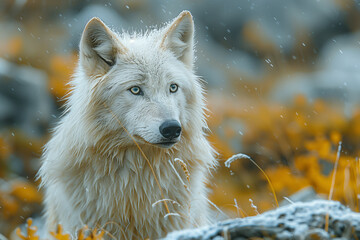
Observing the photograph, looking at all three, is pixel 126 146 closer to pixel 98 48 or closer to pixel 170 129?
pixel 170 129

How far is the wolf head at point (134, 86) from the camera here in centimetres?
300

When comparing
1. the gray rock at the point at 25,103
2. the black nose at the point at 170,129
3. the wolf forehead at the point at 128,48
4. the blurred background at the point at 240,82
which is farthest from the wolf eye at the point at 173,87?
the gray rock at the point at 25,103

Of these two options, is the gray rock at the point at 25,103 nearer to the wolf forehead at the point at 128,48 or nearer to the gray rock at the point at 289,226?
the wolf forehead at the point at 128,48

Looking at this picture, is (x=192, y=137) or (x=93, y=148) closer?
(x=93, y=148)

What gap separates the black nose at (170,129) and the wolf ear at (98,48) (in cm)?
87

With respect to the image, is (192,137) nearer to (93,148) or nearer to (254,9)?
(93,148)

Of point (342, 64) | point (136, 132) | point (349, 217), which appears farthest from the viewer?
point (342, 64)

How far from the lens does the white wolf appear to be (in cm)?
299

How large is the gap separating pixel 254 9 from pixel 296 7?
4.04 ft

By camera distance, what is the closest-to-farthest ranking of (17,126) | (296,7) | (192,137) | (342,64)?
(192,137)
(17,126)
(342,64)
(296,7)

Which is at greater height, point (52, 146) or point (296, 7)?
point (296, 7)

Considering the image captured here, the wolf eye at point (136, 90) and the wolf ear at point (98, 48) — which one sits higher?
the wolf ear at point (98, 48)

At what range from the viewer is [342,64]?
1007cm

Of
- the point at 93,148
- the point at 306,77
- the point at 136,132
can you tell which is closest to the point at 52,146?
the point at 93,148
